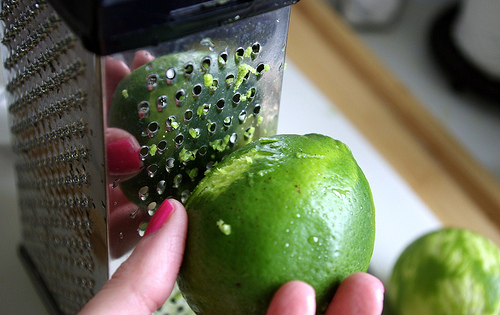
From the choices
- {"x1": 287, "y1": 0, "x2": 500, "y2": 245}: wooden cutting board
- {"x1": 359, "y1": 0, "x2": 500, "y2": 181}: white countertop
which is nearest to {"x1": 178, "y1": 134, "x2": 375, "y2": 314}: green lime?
{"x1": 287, "y1": 0, "x2": 500, "y2": 245}: wooden cutting board

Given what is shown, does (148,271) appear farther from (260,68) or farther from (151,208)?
(260,68)

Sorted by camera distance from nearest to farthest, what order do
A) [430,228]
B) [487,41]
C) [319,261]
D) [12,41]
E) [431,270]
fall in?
[319,261] < [12,41] < [431,270] < [430,228] < [487,41]

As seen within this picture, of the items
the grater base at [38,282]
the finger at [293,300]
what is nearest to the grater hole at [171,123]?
the finger at [293,300]

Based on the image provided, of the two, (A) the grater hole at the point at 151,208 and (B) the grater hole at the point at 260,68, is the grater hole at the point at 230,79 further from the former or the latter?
(A) the grater hole at the point at 151,208

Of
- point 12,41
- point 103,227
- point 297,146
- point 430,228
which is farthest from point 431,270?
point 12,41

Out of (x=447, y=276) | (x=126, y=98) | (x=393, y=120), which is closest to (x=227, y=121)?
(x=126, y=98)

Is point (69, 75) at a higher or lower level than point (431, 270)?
higher

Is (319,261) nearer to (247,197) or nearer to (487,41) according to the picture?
(247,197)
